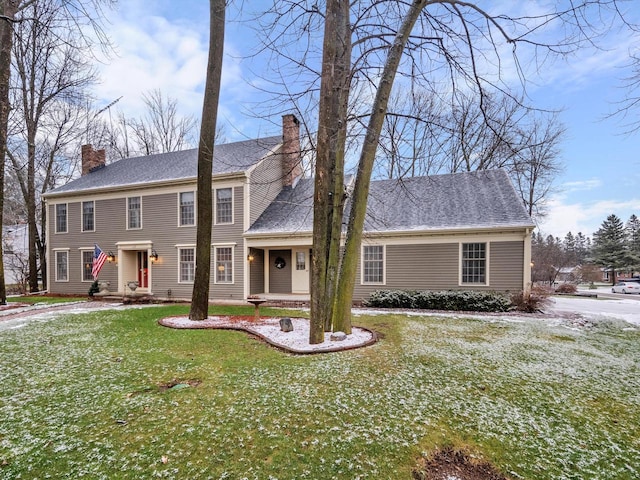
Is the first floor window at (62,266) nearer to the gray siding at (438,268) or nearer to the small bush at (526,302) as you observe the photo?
the gray siding at (438,268)

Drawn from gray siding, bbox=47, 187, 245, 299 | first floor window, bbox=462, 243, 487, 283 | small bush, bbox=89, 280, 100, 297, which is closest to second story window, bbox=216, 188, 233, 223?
gray siding, bbox=47, 187, 245, 299

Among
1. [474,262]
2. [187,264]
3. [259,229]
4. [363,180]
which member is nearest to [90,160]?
[187,264]

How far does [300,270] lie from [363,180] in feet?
27.3

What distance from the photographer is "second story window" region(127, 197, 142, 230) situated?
1520 cm

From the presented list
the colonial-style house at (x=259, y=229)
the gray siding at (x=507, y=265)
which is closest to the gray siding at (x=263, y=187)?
the colonial-style house at (x=259, y=229)

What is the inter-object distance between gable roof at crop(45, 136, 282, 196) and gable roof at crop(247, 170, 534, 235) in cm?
264

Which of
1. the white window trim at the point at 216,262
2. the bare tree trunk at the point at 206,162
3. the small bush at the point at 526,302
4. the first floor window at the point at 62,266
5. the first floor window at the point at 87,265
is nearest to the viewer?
the bare tree trunk at the point at 206,162

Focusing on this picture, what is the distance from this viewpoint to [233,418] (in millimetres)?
3229

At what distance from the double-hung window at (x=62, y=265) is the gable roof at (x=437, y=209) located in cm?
1056

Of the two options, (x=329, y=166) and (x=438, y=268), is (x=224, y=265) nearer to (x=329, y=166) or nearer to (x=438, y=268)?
(x=438, y=268)

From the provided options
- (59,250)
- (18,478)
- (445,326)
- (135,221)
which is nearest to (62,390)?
(18,478)

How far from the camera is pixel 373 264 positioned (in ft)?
41.1

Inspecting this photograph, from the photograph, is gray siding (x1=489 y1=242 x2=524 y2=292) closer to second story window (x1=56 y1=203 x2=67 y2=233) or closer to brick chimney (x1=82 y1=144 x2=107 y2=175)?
second story window (x1=56 y1=203 x2=67 y2=233)

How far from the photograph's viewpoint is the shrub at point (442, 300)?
1031cm
